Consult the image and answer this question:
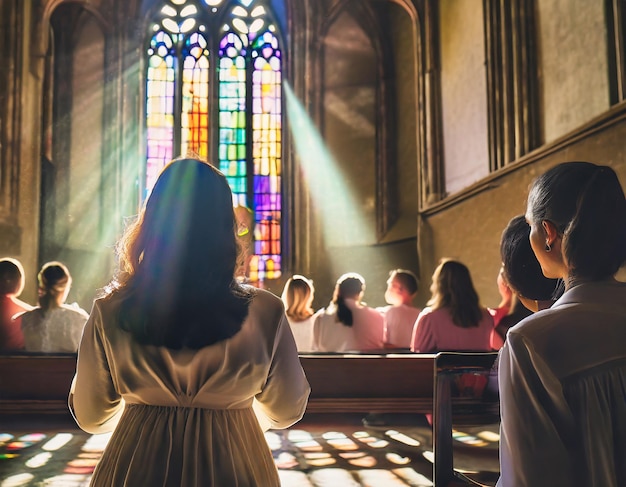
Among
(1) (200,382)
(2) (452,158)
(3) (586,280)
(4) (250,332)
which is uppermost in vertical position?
(2) (452,158)

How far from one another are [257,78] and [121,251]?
11.6 m

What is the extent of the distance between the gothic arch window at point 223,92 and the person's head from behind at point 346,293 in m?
7.64

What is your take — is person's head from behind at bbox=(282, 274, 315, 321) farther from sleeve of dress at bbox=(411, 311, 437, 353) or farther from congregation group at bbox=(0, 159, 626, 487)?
congregation group at bbox=(0, 159, 626, 487)

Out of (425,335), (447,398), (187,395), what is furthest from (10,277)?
(447,398)

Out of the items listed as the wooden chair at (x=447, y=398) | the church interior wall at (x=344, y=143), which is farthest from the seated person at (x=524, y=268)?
the church interior wall at (x=344, y=143)

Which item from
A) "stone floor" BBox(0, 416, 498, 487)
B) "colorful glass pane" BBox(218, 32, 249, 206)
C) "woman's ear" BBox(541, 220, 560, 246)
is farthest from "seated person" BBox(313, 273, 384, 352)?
"colorful glass pane" BBox(218, 32, 249, 206)

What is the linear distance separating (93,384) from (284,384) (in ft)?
1.36

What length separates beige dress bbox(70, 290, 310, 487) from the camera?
50.8 inches

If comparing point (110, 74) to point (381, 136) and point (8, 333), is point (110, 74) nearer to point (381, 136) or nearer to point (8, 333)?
point (381, 136)

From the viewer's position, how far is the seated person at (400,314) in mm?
4727

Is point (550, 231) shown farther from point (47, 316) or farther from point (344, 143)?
point (344, 143)

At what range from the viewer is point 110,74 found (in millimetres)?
11672

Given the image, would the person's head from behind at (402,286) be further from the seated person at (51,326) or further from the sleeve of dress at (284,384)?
the sleeve of dress at (284,384)

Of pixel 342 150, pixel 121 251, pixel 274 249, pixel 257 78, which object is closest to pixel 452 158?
pixel 342 150
